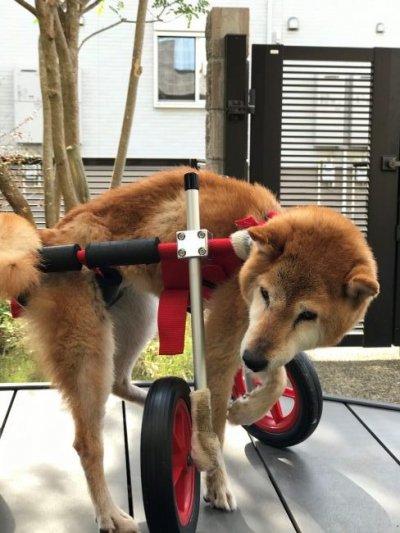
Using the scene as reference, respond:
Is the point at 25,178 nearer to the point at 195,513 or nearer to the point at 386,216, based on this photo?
the point at 386,216

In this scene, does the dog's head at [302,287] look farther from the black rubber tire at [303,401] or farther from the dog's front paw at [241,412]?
the black rubber tire at [303,401]

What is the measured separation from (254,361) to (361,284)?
0.36 metres

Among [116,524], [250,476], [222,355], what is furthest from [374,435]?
[116,524]

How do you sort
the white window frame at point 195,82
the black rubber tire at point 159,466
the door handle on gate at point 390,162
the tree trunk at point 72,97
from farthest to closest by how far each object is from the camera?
the white window frame at point 195,82 < the tree trunk at point 72,97 < the door handle on gate at point 390,162 < the black rubber tire at point 159,466

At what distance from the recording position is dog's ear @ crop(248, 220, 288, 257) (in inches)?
66.4

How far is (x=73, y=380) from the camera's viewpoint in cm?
184

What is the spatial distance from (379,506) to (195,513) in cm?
68

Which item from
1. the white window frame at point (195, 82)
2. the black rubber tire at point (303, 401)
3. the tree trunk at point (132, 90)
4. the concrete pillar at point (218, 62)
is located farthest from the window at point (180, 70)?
the black rubber tire at point (303, 401)

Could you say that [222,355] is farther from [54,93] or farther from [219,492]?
[54,93]

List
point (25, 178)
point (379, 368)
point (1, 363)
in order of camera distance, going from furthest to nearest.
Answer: point (25, 178)
point (379, 368)
point (1, 363)

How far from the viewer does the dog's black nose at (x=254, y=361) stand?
161 centimetres

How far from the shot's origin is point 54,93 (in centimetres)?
424

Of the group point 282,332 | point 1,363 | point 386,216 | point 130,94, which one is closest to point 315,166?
point 386,216

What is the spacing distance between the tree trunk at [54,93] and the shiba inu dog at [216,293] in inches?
90.4
